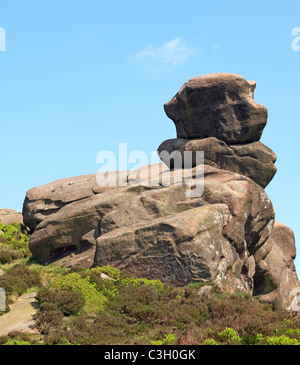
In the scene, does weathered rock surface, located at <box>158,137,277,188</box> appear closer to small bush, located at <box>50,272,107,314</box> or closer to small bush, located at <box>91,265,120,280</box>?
small bush, located at <box>91,265,120,280</box>

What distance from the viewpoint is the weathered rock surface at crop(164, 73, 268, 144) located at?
38.3m

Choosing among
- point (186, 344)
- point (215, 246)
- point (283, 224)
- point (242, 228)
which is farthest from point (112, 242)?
point (283, 224)

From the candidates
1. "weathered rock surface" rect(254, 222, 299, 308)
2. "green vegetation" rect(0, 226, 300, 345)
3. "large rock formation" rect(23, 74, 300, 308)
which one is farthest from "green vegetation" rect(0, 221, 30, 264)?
"weathered rock surface" rect(254, 222, 299, 308)

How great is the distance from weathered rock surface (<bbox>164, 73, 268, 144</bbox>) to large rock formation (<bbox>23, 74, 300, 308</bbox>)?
8cm

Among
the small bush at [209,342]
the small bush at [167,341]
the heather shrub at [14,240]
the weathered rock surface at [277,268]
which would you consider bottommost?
the weathered rock surface at [277,268]

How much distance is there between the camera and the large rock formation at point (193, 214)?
93.3 ft

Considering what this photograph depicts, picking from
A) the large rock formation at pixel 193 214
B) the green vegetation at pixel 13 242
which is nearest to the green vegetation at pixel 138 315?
the large rock formation at pixel 193 214

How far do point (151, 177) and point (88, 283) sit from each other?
13334mm

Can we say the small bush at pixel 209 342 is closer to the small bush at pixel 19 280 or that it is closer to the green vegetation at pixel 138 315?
the green vegetation at pixel 138 315

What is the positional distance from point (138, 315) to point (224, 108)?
67.2ft

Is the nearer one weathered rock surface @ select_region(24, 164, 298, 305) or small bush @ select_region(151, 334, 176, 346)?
small bush @ select_region(151, 334, 176, 346)

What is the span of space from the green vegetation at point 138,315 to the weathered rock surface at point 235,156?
43.8ft

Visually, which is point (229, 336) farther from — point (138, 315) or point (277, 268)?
point (277, 268)
